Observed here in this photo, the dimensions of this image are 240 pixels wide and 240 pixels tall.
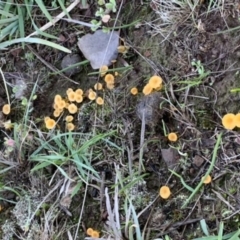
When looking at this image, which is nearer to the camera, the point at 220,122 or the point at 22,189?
the point at 220,122

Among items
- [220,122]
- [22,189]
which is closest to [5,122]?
[22,189]

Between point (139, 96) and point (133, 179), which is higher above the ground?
point (139, 96)

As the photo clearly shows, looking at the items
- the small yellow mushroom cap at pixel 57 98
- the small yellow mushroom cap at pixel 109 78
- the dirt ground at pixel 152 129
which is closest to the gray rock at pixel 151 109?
the dirt ground at pixel 152 129

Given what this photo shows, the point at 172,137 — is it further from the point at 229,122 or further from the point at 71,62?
the point at 71,62

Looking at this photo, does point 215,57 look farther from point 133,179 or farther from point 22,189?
point 22,189

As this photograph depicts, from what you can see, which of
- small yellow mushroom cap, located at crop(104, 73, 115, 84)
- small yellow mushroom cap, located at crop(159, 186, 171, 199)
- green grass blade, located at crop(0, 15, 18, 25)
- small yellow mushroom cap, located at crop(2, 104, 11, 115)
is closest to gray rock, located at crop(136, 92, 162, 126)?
small yellow mushroom cap, located at crop(104, 73, 115, 84)

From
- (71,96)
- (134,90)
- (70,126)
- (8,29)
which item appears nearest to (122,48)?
(134,90)

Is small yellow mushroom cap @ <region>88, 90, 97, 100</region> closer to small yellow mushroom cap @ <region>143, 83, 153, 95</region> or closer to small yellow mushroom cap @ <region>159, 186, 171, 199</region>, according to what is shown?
small yellow mushroom cap @ <region>143, 83, 153, 95</region>
